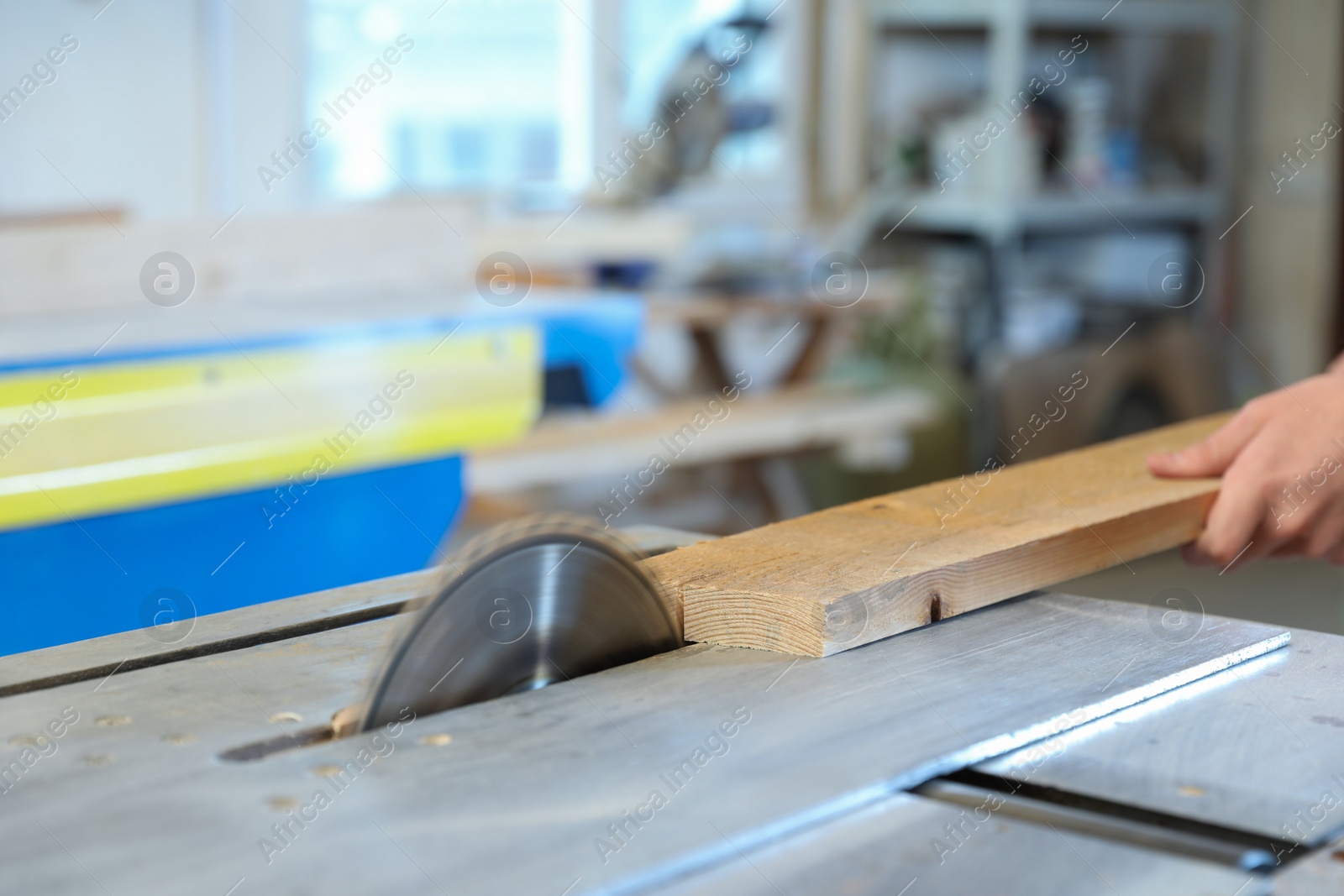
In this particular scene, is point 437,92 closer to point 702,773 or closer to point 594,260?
point 594,260

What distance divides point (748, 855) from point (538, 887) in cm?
10

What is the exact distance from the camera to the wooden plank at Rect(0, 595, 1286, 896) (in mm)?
576

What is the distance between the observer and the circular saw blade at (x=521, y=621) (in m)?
0.74

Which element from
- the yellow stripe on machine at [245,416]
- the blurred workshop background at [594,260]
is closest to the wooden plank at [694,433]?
the blurred workshop background at [594,260]

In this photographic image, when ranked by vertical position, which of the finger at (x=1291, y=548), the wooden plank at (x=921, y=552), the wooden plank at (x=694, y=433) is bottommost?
the wooden plank at (x=694, y=433)

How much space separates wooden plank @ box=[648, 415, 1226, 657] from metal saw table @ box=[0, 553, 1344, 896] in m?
0.02

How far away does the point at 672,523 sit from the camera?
3.83 metres

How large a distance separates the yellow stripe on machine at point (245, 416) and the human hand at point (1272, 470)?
41.5 inches

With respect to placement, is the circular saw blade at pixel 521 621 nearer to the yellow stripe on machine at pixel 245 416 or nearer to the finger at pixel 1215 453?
the finger at pixel 1215 453

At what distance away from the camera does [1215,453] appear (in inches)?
46.8

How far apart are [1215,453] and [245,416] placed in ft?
3.75

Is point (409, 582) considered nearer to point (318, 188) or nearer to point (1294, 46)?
point (318, 188)

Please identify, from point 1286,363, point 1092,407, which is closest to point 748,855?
point 1092,407

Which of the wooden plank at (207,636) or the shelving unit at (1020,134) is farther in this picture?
the shelving unit at (1020,134)
